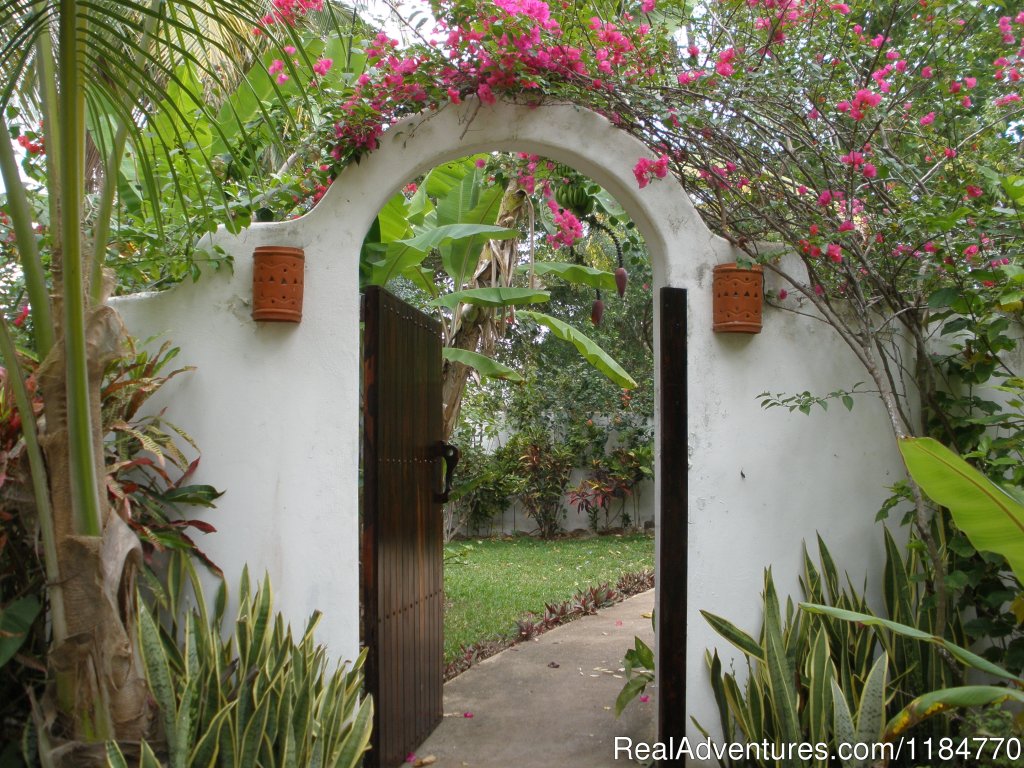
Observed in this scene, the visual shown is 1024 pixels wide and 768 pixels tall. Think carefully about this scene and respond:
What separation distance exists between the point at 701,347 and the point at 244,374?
1.93 m

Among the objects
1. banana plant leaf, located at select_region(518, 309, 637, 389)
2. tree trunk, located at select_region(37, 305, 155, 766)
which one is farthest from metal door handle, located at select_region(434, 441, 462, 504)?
tree trunk, located at select_region(37, 305, 155, 766)

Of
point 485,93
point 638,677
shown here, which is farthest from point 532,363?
point 485,93

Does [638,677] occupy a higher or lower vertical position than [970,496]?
lower

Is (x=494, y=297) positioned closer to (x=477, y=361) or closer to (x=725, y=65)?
(x=477, y=361)

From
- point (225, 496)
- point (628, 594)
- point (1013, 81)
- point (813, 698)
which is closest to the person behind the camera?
point (813, 698)

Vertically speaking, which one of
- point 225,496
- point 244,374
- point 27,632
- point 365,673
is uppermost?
point 244,374

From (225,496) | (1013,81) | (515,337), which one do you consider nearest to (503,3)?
(225,496)

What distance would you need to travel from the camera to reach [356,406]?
360 centimetres

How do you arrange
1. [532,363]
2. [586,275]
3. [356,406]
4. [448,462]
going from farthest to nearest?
[532,363] → [586,275] → [448,462] → [356,406]

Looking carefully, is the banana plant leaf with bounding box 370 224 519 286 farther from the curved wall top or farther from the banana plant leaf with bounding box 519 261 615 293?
the curved wall top

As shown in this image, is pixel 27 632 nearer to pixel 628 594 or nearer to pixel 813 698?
pixel 813 698

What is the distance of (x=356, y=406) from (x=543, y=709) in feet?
7.53

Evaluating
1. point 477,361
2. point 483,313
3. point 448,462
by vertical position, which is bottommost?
point 448,462

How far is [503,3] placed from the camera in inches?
139
